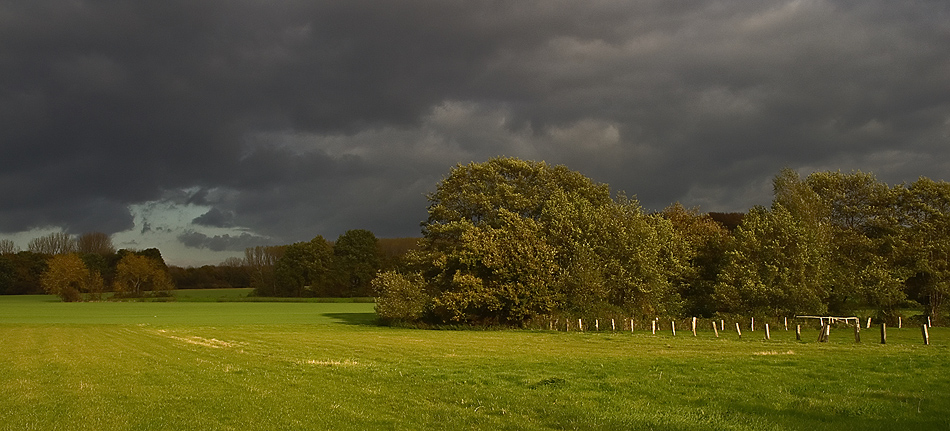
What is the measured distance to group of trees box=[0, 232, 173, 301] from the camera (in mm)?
123500

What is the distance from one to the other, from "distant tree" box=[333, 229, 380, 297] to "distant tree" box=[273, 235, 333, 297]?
2423 millimetres

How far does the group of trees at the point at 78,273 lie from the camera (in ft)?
405

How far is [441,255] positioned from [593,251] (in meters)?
14.9

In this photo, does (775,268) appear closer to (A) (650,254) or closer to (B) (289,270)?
Answer: (A) (650,254)

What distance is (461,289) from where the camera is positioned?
57844 mm

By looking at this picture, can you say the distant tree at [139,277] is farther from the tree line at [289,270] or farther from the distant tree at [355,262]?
the distant tree at [355,262]

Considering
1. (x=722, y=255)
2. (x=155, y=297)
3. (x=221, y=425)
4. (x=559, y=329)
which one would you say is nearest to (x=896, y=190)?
(x=722, y=255)

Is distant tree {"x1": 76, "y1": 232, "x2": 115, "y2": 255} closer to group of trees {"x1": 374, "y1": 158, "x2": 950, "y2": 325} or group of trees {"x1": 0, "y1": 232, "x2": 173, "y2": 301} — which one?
group of trees {"x1": 0, "y1": 232, "x2": 173, "y2": 301}

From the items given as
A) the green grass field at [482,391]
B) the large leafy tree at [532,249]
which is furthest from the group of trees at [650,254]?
the green grass field at [482,391]

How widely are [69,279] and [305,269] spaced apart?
4680cm

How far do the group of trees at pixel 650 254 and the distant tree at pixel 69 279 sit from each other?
284 ft

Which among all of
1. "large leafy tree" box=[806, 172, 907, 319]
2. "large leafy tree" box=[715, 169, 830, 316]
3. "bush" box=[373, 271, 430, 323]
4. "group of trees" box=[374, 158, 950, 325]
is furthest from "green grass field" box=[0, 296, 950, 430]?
"large leafy tree" box=[806, 172, 907, 319]

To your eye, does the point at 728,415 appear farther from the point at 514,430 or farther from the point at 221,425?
the point at 221,425

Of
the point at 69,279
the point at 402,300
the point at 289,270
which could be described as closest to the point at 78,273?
the point at 69,279
